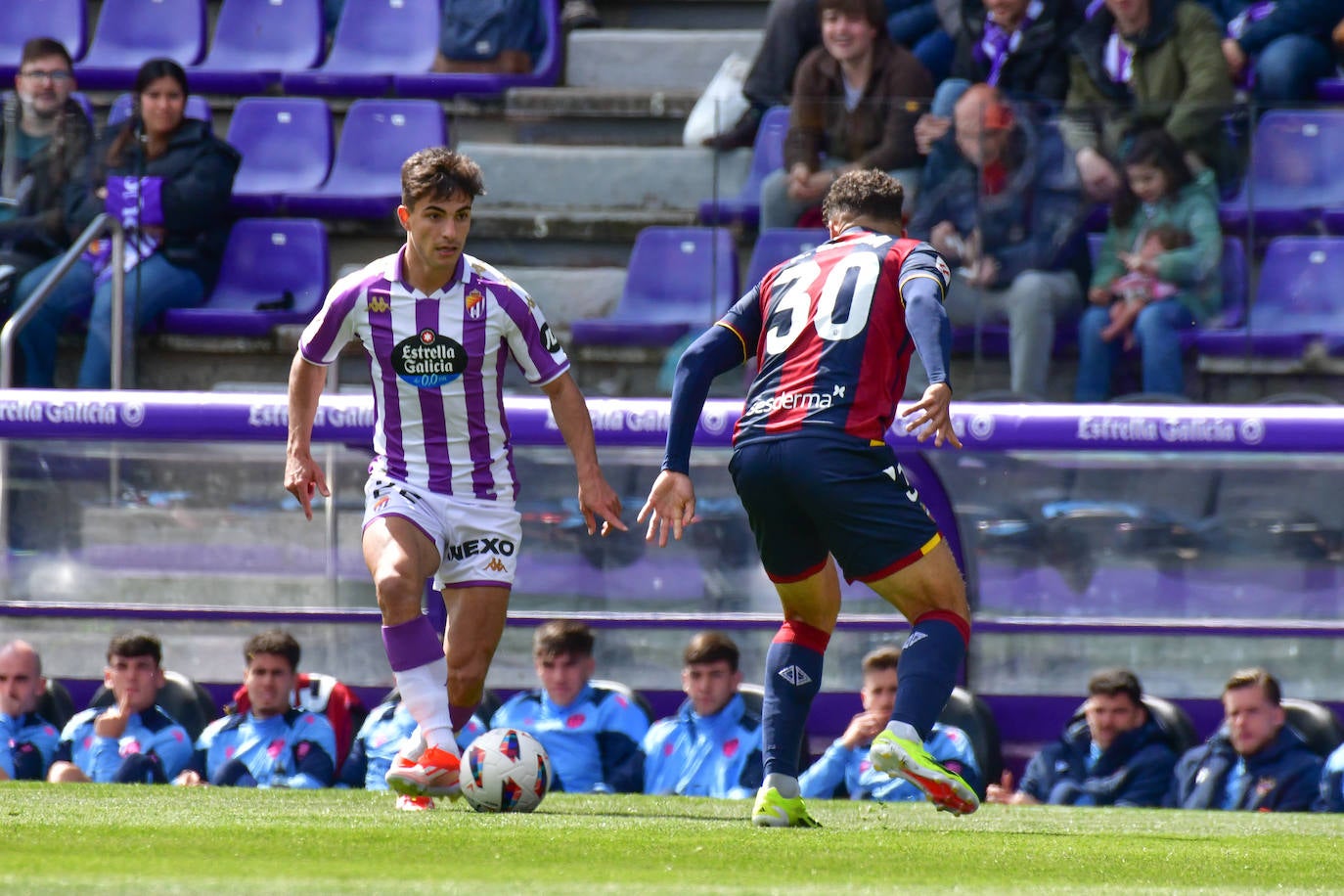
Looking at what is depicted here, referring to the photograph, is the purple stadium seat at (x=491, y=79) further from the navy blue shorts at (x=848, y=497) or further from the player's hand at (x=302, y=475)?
the navy blue shorts at (x=848, y=497)

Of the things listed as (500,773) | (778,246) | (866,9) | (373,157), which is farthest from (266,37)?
(500,773)

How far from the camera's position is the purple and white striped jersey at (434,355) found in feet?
17.6

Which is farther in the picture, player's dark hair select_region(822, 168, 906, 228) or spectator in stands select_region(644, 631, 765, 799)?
spectator in stands select_region(644, 631, 765, 799)

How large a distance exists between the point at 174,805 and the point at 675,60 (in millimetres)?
7476

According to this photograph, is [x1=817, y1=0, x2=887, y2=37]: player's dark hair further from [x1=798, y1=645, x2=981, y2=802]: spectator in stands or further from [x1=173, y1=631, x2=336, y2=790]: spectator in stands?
[x1=173, y1=631, x2=336, y2=790]: spectator in stands

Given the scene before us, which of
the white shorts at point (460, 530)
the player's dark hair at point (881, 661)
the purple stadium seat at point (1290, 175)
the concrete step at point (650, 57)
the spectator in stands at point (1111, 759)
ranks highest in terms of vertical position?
the concrete step at point (650, 57)

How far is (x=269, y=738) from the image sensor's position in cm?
752

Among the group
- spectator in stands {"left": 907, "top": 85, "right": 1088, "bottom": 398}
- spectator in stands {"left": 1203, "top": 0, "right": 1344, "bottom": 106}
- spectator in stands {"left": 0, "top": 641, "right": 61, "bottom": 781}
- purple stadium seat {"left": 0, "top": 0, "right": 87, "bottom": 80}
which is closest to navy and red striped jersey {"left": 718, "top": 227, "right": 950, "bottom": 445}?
spectator in stands {"left": 907, "top": 85, "right": 1088, "bottom": 398}

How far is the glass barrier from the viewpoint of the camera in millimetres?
7551

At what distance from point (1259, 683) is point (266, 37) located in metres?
7.80

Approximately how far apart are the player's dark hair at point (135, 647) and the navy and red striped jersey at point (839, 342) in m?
3.43

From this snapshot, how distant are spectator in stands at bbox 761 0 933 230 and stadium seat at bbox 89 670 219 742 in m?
3.25

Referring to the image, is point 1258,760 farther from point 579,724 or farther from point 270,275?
point 270,275

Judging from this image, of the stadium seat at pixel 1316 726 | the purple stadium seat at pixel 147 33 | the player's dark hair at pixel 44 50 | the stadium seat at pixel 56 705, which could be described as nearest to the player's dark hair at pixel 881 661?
the stadium seat at pixel 1316 726
